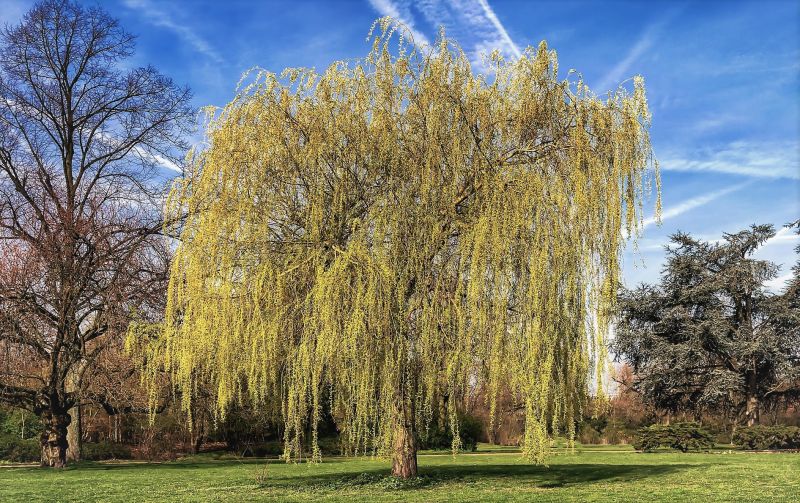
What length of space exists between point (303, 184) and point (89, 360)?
10.1 metres

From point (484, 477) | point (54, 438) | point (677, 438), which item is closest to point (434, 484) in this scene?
point (484, 477)

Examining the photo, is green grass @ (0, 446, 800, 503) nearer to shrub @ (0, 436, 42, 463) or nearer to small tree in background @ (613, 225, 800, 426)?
shrub @ (0, 436, 42, 463)

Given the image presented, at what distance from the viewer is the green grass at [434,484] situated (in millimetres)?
10734

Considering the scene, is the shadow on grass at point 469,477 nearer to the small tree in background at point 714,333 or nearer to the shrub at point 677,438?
the shrub at point 677,438

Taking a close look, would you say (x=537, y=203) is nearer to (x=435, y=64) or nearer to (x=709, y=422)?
(x=435, y=64)

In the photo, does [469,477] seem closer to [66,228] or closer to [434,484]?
[434,484]

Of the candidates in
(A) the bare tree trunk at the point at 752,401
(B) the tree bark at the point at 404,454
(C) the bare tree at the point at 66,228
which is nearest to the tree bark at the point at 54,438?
(C) the bare tree at the point at 66,228

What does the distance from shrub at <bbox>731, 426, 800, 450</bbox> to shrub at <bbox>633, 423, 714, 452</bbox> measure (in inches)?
49.8

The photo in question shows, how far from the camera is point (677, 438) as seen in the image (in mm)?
25562

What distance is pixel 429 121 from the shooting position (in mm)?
10680

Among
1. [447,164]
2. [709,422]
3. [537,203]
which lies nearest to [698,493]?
[537,203]

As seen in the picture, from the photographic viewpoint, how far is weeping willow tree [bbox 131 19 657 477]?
9.92m

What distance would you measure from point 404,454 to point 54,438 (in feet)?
38.7

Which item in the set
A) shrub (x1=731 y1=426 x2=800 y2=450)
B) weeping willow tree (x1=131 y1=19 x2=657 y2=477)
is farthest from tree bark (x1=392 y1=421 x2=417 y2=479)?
shrub (x1=731 y1=426 x2=800 y2=450)
